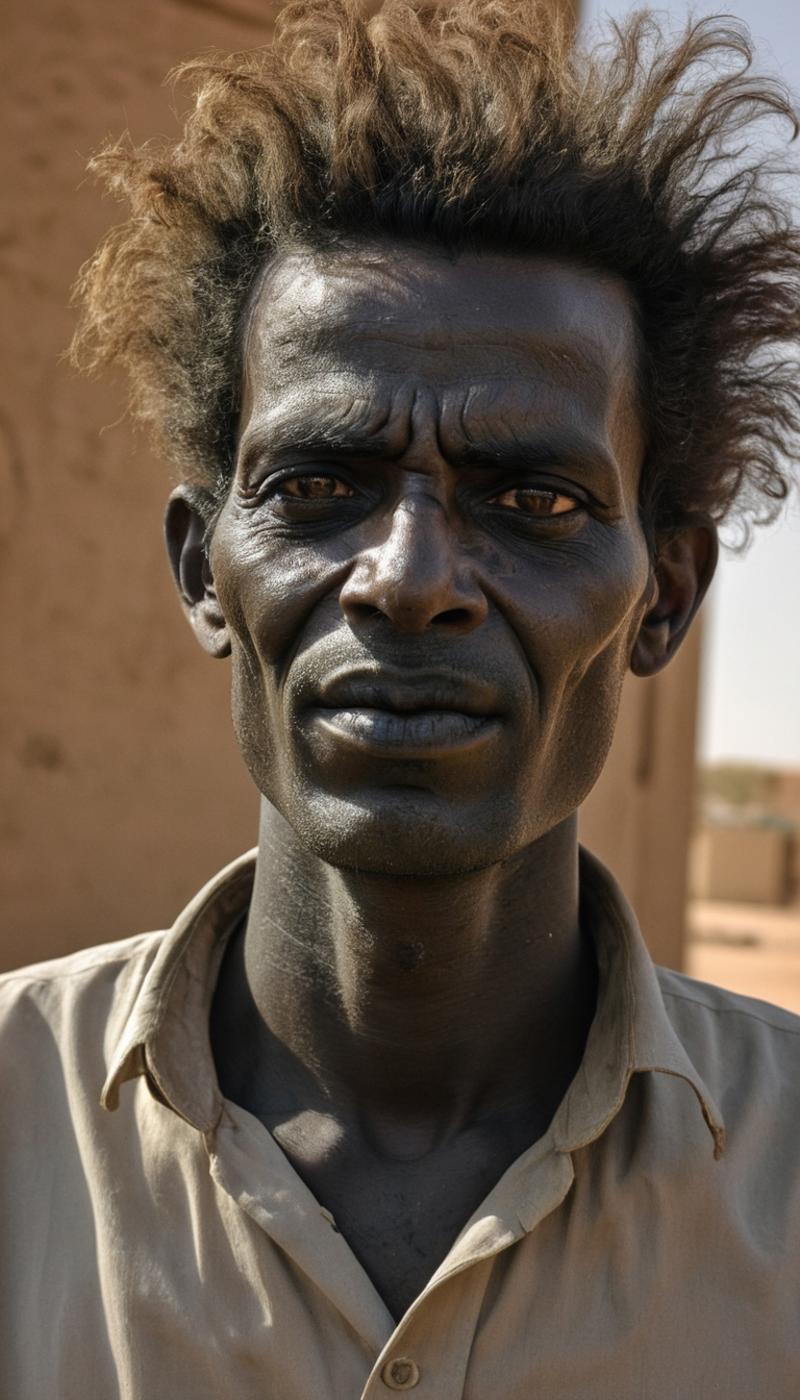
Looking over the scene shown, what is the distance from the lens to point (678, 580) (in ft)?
8.79

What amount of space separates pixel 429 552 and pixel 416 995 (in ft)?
2.11

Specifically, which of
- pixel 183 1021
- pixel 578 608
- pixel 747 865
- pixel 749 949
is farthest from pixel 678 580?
pixel 747 865

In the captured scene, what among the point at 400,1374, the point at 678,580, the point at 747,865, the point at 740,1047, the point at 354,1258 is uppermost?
the point at 678,580

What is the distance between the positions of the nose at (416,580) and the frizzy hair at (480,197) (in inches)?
16.1

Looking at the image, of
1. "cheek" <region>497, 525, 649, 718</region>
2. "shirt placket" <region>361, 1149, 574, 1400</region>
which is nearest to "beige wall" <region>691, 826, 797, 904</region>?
"cheek" <region>497, 525, 649, 718</region>

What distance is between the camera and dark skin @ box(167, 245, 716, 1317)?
2.12 metres

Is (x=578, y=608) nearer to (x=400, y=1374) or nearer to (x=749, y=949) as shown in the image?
(x=400, y=1374)

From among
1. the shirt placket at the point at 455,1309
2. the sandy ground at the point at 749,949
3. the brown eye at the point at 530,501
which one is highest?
the brown eye at the point at 530,501

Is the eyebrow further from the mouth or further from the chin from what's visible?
the chin

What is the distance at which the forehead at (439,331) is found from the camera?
7.30ft

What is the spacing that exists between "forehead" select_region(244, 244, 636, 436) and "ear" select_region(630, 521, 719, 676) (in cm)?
35

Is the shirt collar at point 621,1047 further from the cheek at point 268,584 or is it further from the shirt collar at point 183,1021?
the cheek at point 268,584

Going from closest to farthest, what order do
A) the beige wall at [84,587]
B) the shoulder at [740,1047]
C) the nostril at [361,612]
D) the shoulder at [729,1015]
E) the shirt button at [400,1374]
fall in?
the shirt button at [400,1374] < the nostril at [361,612] < the shoulder at [740,1047] < the shoulder at [729,1015] < the beige wall at [84,587]

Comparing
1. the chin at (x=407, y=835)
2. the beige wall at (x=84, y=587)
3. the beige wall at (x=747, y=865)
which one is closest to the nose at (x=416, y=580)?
the chin at (x=407, y=835)
